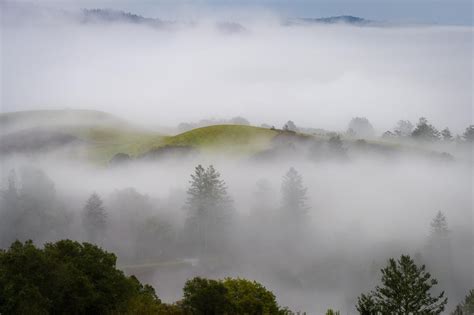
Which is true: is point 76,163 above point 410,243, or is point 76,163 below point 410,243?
above

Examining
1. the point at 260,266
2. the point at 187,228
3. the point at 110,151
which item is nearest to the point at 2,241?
the point at 187,228

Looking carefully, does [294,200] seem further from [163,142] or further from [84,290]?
[84,290]

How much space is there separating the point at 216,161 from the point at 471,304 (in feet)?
272

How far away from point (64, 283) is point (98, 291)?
3.39m

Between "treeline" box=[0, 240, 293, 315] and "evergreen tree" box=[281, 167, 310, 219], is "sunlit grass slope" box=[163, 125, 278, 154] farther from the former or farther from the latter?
"treeline" box=[0, 240, 293, 315]

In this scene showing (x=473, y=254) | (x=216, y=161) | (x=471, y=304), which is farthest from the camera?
(x=216, y=161)

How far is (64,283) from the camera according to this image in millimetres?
38906

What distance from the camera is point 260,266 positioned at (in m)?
94.8

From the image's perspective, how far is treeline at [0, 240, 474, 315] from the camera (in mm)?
37438

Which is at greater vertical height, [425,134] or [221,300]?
[425,134]

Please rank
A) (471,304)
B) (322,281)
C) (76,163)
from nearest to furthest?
1. (471,304)
2. (322,281)
3. (76,163)

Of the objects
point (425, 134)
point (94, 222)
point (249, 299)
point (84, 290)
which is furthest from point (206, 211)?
point (425, 134)

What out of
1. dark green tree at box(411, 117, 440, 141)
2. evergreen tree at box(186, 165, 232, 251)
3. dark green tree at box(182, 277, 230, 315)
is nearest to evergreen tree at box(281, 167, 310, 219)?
evergreen tree at box(186, 165, 232, 251)

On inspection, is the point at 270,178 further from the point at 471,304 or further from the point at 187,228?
the point at 471,304
